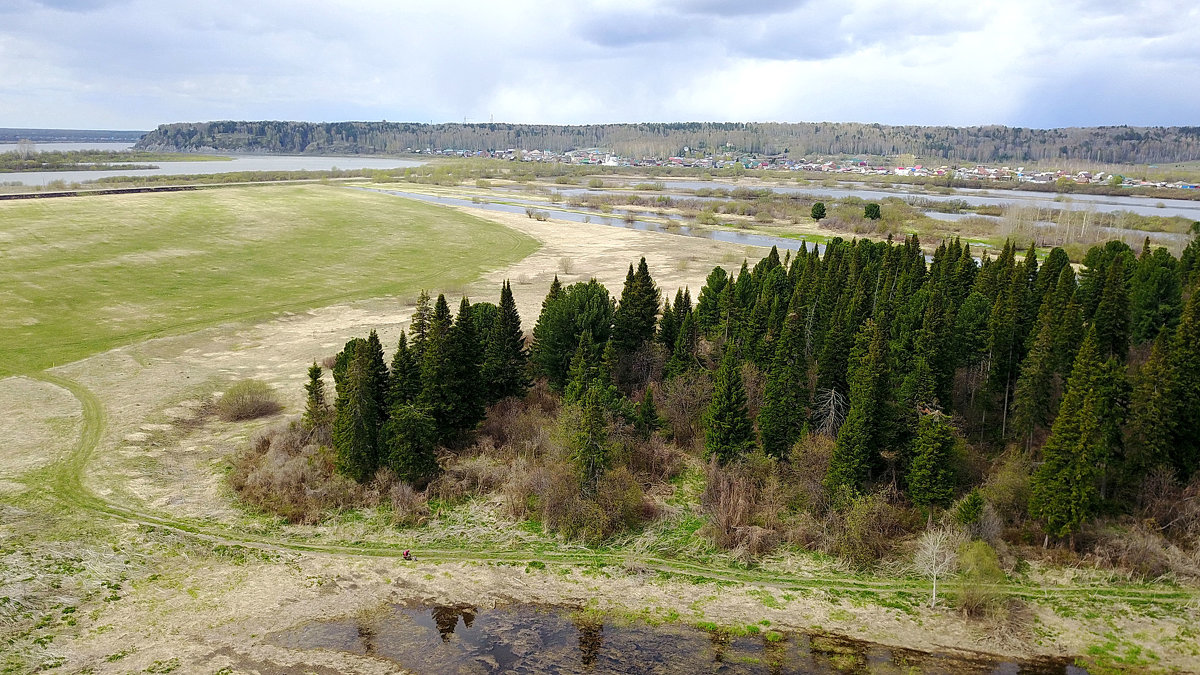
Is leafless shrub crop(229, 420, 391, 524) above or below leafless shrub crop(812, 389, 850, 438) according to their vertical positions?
below

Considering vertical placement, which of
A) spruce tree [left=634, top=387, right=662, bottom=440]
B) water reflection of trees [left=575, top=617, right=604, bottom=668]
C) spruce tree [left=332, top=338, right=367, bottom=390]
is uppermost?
spruce tree [left=332, top=338, right=367, bottom=390]

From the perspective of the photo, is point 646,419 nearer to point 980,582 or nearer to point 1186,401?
point 980,582

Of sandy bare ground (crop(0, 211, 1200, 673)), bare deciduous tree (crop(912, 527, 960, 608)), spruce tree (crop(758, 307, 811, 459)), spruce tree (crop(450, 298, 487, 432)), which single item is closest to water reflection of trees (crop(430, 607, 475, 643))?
sandy bare ground (crop(0, 211, 1200, 673))

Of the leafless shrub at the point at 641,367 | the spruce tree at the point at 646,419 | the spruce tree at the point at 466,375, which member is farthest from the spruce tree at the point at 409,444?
the leafless shrub at the point at 641,367

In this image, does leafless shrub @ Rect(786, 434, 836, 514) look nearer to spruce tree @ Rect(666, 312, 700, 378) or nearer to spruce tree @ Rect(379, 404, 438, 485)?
spruce tree @ Rect(666, 312, 700, 378)

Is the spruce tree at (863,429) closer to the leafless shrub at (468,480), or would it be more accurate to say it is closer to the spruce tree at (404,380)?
the leafless shrub at (468,480)

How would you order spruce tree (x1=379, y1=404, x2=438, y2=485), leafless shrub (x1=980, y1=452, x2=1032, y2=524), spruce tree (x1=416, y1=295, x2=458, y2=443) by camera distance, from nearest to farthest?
1. leafless shrub (x1=980, y1=452, x2=1032, y2=524)
2. spruce tree (x1=379, y1=404, x2=438, y2=485)
3. spruce tree (x1=416, y1=295, x2=458, y2=443)

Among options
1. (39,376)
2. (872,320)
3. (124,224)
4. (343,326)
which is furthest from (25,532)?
(124,224)

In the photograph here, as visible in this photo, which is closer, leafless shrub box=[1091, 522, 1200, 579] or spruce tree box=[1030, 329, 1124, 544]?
leafless shrub box=[1091, 522, 1200, 579]
